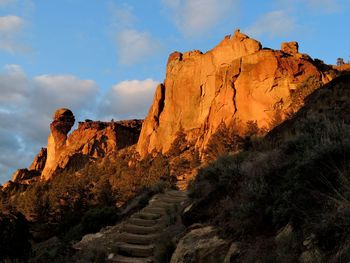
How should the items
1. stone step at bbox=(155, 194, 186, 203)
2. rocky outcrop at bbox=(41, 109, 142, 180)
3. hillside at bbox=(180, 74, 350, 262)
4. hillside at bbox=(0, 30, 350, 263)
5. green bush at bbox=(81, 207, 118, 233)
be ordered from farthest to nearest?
rocky outcrop at bbox=(41, 109, 142, 180), stone step at bbox=(155, 194, 186, 203), green bush at bbox=(81, 207, 118, 233), hillside at bbox=(0, 30, 350, 263), hillside at bbox=(180, 74, 350, 262)

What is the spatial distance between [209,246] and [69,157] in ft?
270

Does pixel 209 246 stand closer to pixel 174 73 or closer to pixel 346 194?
pixel 346 194

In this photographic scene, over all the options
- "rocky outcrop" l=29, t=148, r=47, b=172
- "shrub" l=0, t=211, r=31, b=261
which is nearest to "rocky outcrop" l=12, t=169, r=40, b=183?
"rocky outcrop" l=29, t=148, r=47, b=172

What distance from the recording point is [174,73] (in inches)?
2650

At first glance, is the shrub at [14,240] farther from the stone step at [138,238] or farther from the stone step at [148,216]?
the stone step at [148,216]

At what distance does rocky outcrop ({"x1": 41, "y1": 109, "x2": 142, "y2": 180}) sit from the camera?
276 feet

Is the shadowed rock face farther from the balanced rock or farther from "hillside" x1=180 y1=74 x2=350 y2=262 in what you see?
"hillside" x1=180 y1=74 x2=350 y2=262

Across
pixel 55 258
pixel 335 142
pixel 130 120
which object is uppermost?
pixel 130 120

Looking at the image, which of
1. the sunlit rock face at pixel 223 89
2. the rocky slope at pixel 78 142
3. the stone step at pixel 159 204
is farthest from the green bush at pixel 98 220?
the rocky slope at pixel 78 142

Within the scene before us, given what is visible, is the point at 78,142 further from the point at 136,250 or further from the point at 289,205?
the point at 289,205

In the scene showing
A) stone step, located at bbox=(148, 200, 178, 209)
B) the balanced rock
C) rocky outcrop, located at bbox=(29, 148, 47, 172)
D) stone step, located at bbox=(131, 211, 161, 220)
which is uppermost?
the balanced rock

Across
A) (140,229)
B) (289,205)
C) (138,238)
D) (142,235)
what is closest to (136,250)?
(138,238)

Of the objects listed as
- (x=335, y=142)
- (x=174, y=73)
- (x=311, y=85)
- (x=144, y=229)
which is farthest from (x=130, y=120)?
(x=335, y=142)

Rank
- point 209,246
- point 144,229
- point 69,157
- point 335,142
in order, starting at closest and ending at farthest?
point 335,142 → point 209,246 → point 144,229 → point 69,157
